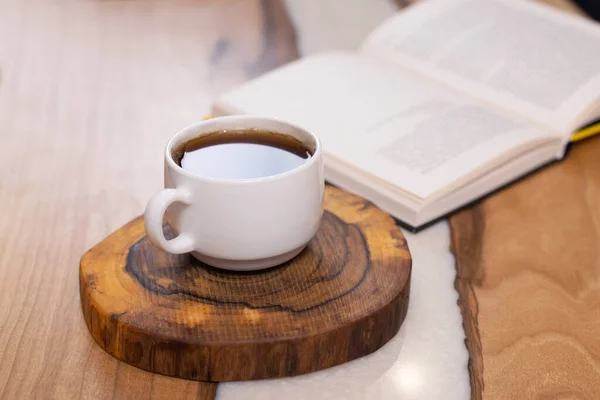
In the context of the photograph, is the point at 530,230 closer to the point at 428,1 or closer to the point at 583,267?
the point at 583,267

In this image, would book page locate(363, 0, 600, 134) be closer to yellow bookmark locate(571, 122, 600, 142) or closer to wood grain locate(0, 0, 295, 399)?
yellow bookmark locate(571, 122, 600, 142)

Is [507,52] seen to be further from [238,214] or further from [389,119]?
[238,214]

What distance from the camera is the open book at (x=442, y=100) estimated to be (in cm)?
95

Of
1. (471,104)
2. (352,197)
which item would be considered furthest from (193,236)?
(471,104)

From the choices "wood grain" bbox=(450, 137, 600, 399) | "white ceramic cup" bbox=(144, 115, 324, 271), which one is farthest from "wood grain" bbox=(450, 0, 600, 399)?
"white ceramic cup" bbox=(144, 115, 324, 271)

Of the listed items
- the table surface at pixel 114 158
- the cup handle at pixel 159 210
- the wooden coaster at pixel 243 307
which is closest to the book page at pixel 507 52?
the table surface at pixel 114 158

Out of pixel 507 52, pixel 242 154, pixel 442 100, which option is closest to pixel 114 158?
pixel 242 154

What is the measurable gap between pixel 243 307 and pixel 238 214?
8 centimetres

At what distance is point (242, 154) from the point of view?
75cm

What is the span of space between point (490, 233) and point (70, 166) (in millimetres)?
539

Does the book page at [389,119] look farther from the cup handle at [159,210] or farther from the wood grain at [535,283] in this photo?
the cup handle at [159,210]

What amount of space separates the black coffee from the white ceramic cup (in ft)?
0.09

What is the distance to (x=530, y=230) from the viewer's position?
92 centimetres

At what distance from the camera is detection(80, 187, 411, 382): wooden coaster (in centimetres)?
65
